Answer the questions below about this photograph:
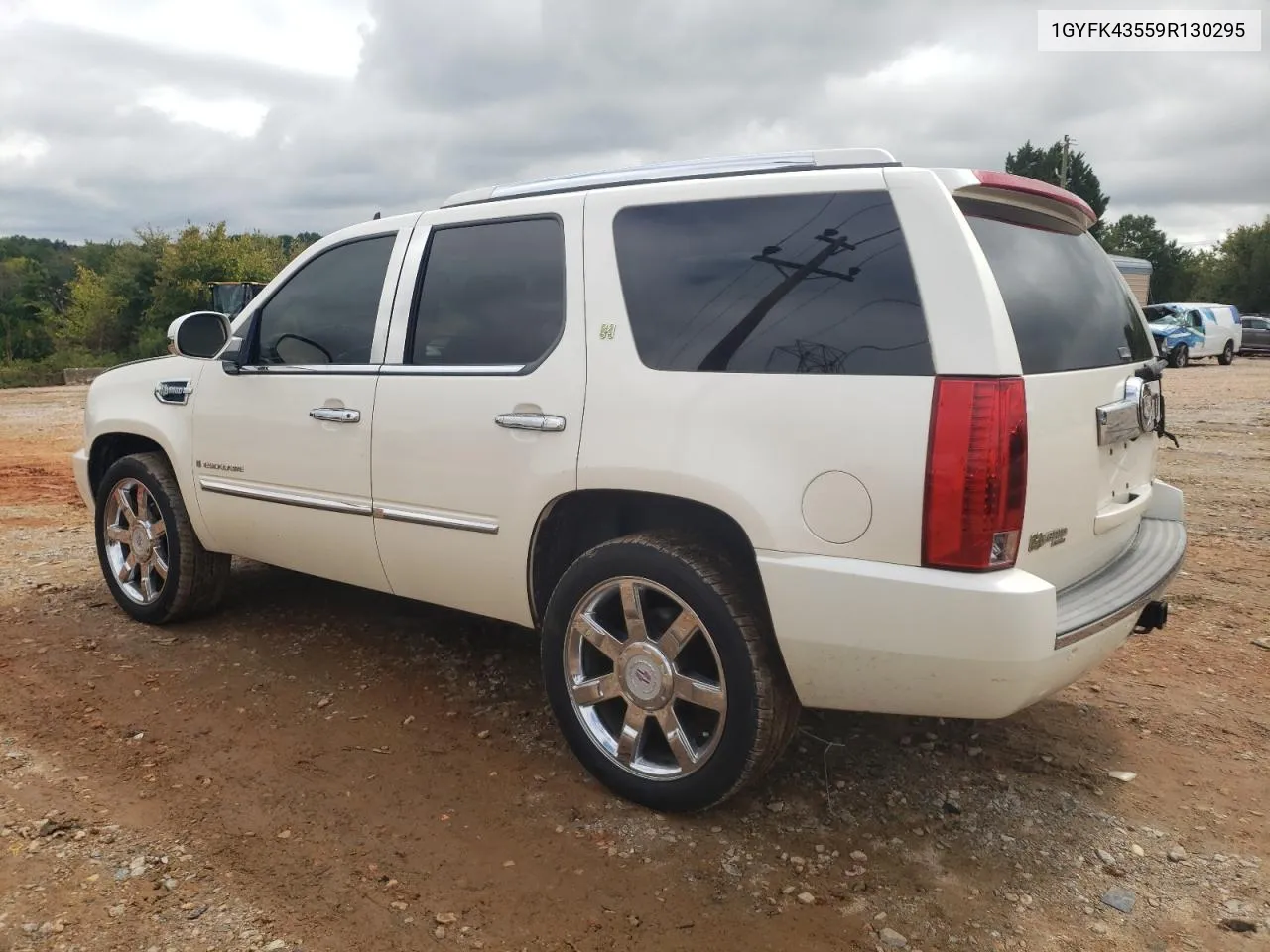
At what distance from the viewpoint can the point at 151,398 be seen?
450cm

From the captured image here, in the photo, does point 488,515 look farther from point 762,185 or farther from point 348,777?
point 762,185

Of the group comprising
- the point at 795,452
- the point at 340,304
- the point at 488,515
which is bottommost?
the point at 488,515

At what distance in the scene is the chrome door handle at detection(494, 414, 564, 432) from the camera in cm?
304

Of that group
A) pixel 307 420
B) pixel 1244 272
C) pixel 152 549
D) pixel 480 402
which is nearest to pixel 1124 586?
pixel 480 402

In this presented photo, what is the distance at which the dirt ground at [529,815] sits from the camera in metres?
2.47

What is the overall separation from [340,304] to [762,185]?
1919 mm

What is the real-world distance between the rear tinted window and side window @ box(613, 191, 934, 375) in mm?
299

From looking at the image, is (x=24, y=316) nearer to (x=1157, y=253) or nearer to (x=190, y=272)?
(x=190, y=272)

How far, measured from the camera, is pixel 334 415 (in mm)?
3684

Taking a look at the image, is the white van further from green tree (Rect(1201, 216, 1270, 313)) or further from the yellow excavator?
green tree (Rect(1201, 216, 1270, 313))

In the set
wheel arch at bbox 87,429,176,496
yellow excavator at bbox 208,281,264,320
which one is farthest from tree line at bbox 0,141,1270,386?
wheel arch at bbox 87,429,176,496

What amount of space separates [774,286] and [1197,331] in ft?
89.7

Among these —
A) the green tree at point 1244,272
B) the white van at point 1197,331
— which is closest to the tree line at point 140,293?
the white van at point 1197,331

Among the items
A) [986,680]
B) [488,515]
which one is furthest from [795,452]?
[488,515]
